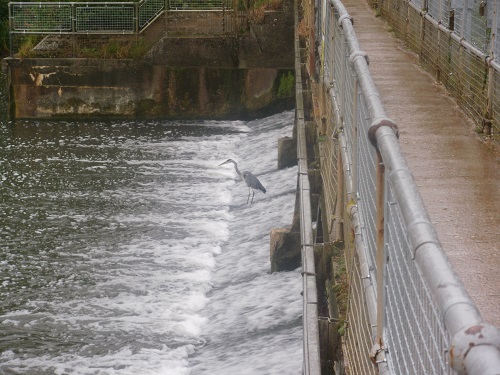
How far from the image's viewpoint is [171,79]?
23.0m

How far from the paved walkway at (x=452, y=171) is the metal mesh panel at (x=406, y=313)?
1110 mm

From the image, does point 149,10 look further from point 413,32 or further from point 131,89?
point 413,32

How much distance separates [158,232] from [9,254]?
2.05 meters

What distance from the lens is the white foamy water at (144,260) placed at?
9617 mm

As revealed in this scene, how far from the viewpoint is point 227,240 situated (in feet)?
44.4

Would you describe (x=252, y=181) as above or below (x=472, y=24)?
below

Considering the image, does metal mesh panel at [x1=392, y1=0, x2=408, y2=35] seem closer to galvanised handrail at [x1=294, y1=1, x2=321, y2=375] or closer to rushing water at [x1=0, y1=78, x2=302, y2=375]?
rushing water at [x1=0, y1=78, x2=302, y2=375]

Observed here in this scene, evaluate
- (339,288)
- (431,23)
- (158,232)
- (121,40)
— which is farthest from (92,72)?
(339,288)

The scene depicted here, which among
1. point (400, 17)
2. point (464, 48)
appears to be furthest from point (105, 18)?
point (464, 48)

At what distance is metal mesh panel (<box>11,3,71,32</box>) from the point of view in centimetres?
2378

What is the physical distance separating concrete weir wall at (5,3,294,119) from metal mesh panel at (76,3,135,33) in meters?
1.21

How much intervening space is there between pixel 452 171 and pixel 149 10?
1728 centimetres

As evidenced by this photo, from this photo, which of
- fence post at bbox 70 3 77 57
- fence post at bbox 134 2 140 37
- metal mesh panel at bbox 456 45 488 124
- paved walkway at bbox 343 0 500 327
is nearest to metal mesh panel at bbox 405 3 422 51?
paved walkway at bbox 343 0 500 327

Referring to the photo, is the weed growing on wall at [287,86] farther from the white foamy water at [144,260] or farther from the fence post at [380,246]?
the fence post at [380,246]
